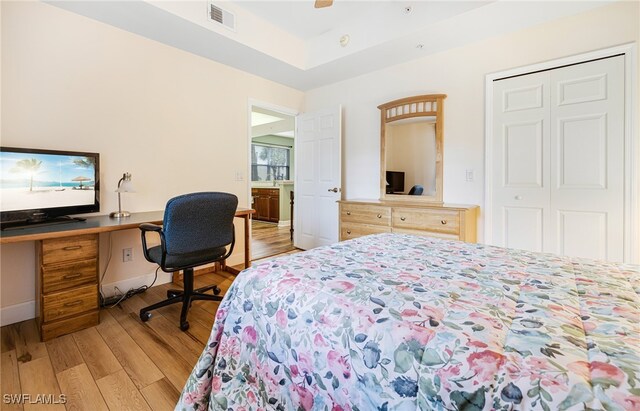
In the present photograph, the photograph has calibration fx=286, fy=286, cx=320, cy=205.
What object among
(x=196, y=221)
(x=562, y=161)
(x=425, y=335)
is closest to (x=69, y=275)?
(x=196, y=221)

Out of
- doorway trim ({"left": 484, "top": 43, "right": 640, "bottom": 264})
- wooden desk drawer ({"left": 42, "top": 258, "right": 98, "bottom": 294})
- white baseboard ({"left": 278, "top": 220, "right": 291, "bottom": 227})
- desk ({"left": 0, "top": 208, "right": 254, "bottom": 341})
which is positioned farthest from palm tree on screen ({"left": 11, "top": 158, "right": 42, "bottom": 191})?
white baseboard ({"left": 278, "top": 220, "right": 291, "bottom": 227})

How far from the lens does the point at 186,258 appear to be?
214 centimetres

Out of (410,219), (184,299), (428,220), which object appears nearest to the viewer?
(184,299)

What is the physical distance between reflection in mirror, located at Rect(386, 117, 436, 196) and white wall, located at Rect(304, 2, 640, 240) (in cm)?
17

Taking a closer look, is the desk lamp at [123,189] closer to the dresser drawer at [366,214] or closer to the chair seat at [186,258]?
the chair seat at [186,258]

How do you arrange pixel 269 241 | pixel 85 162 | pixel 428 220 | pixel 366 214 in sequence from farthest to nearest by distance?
pixel 269 241
pixel 366 214
pixel 428 220
pixel 85 162

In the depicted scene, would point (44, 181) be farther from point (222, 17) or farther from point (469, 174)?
point (469, 174)

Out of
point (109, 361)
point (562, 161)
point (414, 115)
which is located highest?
point (414, 115)

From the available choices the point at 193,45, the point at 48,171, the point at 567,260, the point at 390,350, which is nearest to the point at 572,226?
the point at 567,260

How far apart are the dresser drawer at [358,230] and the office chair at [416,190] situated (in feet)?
1.82

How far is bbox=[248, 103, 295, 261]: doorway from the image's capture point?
180 inches

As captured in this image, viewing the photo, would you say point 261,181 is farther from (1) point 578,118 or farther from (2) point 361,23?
(1) point 578,118

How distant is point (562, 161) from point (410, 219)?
1.39 metres

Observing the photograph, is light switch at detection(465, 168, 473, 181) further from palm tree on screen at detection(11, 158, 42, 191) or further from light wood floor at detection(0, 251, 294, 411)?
palm tree on screen at detection(11, 158, 42, 191)
